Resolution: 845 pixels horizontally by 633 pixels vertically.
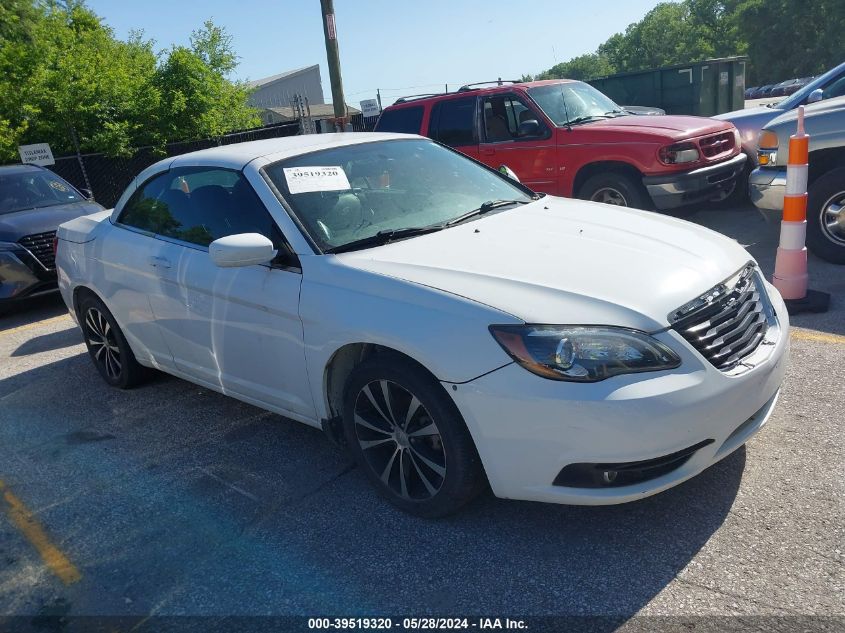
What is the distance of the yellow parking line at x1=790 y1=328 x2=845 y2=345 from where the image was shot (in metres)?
4.67

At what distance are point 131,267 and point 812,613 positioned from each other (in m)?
4.05

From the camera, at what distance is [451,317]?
2.87m

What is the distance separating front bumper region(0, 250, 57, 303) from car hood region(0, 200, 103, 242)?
212mm

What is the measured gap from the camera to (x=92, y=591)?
9.81 feet

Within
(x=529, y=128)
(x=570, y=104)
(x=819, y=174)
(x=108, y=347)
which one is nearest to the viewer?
(x=108, y=347)

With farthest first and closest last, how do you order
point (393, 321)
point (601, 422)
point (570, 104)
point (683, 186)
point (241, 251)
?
point (570, 104) → point (683, 186) → point (241, 251) → point (393, 321) → point (601, 422)

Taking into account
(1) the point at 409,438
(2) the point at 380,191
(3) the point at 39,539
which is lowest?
(3) the point at 39,539

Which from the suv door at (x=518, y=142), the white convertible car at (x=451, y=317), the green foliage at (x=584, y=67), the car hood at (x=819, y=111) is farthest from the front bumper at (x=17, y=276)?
the green foliage at (x=584, y=67)

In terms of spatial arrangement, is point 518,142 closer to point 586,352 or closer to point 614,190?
point 614,190

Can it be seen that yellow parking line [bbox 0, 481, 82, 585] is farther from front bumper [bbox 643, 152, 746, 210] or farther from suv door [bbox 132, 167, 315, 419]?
front bumper [bbox 643, 152, 746, 210]

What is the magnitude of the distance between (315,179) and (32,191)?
7066 millimetres

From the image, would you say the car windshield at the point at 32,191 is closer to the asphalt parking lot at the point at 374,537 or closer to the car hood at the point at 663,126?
the asphalt parking lot at the point at 374,537

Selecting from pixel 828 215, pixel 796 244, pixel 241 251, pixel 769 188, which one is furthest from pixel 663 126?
pixel 241 251

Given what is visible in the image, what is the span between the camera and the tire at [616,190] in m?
7.95
